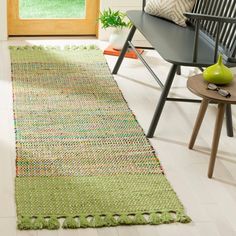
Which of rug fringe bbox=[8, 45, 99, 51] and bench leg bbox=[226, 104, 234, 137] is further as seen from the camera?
rug fringe bbox=[8, 45, 99, 51]

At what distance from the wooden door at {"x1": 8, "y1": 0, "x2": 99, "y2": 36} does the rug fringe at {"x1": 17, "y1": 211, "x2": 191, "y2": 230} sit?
108 inches

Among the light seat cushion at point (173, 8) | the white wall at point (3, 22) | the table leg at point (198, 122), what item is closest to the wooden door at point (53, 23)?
the white wall at point (3, 22)

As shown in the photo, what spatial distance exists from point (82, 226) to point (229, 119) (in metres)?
1.27

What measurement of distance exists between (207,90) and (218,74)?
0.11m

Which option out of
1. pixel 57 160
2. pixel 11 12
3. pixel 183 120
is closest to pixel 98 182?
pixel 57 160

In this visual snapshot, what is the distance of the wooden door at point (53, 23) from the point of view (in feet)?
16.0

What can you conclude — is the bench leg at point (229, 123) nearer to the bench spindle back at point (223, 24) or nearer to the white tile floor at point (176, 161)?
the white tile floor at point (176, 161)

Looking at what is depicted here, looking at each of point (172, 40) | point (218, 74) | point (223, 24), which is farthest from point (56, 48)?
point (218, 74)

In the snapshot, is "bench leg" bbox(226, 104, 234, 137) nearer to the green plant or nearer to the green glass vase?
the green glass vase

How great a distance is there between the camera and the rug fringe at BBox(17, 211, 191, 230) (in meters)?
2.43

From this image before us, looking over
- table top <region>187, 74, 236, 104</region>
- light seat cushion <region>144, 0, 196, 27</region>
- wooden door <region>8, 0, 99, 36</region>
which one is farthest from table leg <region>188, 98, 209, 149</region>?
wooden door <region>8, 0, 99, 36</region>

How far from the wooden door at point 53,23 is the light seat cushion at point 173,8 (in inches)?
45.8

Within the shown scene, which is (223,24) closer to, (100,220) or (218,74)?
(218,74)

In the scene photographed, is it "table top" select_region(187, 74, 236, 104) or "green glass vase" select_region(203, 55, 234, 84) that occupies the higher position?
"green glass vase" select_region(203, 55, 234, 84)
